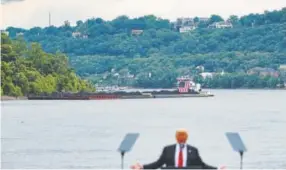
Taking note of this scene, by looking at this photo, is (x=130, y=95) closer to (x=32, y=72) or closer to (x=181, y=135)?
(x=32, y=72)

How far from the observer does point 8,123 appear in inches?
3152

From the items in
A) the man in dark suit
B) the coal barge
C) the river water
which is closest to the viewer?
the man in dark suit

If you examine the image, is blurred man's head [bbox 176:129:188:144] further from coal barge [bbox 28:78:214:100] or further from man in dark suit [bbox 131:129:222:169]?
coal barge [bbox 28:78:214:100]

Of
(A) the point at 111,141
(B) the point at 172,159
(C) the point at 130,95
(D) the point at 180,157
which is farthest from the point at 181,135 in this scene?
(C) the point at 130,95

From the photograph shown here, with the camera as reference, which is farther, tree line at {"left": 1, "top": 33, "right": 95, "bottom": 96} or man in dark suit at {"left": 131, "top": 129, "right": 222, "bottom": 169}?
tree line at {"left": 1, "top": 33, "right": 95, "bottom": 96}

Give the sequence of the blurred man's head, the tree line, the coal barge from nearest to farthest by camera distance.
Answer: the blurred man's head
the tree line
the coal barge

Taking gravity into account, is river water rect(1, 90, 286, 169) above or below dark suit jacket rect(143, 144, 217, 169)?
below

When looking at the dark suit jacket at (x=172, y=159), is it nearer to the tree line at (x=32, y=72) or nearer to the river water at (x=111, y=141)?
the river water at (x=111, y=141)

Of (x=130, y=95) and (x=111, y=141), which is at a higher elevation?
(x=111, y=141)

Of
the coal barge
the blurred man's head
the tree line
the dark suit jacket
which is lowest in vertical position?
the coal barge

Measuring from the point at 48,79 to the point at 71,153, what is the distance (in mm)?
101584

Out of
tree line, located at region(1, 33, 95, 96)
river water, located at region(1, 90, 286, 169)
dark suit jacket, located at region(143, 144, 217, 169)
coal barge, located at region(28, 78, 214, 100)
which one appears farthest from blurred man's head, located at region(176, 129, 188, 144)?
coal barge, located at region(28, 78, 214, 100)

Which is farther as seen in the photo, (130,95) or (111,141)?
(130,95)

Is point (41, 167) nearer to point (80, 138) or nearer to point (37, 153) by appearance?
point (37, 153)
